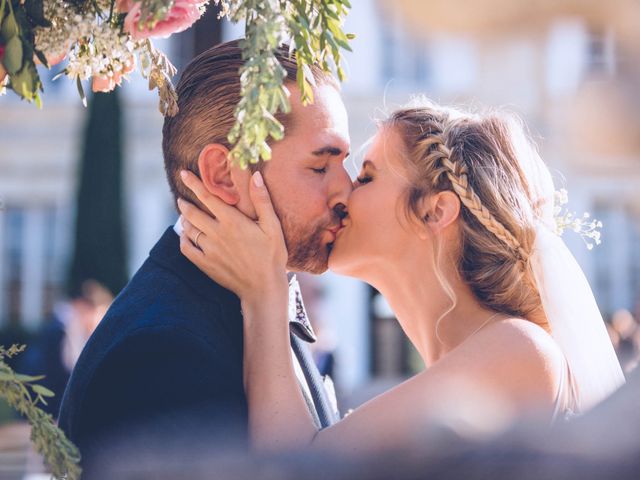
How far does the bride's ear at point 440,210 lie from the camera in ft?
9.70

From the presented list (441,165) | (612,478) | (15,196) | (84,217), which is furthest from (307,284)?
(15,196)

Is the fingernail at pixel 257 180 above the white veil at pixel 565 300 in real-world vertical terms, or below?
above

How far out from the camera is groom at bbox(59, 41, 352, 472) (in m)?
2.11

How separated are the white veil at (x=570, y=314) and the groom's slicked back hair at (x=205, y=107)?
79cm

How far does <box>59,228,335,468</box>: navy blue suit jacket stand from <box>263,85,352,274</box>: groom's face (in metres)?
0.39

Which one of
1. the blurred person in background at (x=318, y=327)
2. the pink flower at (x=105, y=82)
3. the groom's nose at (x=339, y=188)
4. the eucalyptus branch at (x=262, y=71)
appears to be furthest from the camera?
the blurred person in background at (x=318, y=327)

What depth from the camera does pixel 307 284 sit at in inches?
277

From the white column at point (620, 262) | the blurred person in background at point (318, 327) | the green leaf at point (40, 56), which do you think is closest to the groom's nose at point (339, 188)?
the green leaf at point (40, 56)

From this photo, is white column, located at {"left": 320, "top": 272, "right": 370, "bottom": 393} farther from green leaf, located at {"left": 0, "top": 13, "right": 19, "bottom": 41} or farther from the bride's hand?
green leaf, located at {"left": 0, "top": 13, "right": 19, "bottom": 41}

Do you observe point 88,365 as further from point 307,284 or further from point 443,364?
point 307,284

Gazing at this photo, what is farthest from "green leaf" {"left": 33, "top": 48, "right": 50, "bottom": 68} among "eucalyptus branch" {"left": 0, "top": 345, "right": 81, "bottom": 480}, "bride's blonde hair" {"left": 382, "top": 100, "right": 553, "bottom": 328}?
"bride's blonde hair" {"left": 382, "top": 100, "right": 553, "bottom": 328}

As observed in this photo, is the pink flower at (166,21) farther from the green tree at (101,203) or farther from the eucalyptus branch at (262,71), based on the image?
the green tree at (101,203)

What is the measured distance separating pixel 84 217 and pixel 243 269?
12.6m

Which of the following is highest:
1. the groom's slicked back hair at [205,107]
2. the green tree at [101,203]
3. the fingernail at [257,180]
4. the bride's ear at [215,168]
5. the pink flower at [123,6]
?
the pink flower at [123,6]
